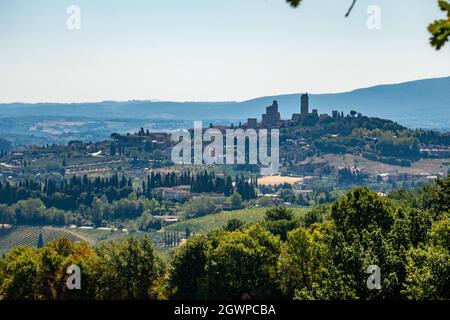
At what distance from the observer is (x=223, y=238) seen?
61.5 meters

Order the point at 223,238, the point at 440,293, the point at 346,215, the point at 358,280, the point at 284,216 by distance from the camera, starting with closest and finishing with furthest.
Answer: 1. the point at 440,293
2. the point at 358,280
3. the point at 346,215
4. the point at 223,238
5. the point at 284,216

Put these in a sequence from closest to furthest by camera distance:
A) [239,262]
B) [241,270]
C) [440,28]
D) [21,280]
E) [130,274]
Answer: [440,28] → [241,270] → [239,262] → [21,280] → [130,274]

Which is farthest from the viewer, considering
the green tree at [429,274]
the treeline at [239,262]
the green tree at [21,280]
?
the green tree at [21,280]

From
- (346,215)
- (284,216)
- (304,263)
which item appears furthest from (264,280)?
(284,216)

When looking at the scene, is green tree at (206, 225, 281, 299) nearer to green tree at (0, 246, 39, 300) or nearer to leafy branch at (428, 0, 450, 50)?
green tree at (0, 246, 39, 300)

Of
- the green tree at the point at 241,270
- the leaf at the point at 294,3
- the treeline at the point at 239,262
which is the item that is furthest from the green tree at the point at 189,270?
the leaf at the point at 294,3

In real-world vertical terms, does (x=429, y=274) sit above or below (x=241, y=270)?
above

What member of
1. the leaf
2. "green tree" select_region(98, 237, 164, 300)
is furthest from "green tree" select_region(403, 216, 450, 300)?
the leaf

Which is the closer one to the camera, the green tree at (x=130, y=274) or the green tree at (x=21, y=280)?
the green tree at (x=21, y=280)

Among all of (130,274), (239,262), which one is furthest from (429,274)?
(130,274)

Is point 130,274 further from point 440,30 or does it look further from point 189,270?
point 440,30

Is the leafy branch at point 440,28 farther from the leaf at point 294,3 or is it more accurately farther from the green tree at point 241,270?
the green tree at point 241,270

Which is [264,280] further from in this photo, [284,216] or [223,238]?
[284,216]
